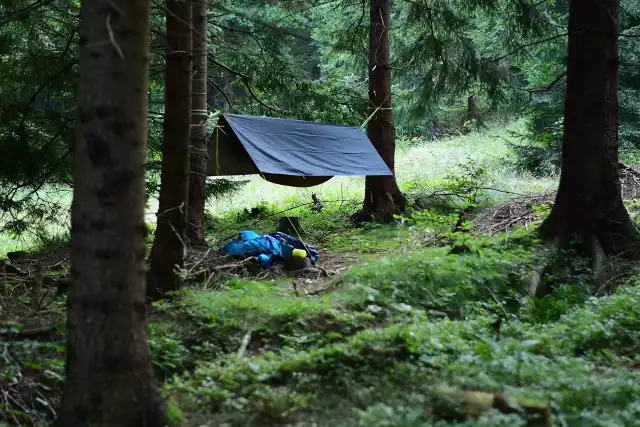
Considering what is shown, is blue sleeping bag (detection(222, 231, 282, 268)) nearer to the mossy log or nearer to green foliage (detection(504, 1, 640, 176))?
the mossy log

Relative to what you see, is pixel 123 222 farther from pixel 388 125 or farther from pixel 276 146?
pixel 388 125

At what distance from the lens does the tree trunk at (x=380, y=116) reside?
952cm

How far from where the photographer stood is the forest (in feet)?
8.73

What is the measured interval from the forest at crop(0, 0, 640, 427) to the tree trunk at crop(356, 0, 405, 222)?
0.03 m

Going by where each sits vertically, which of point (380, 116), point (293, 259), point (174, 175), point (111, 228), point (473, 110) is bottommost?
point (293, 259)

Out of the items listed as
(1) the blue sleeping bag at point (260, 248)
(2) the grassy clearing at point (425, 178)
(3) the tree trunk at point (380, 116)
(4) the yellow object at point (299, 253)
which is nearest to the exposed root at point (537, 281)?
(4) the yellow object at point (299, 253)

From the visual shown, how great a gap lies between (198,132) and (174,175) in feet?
6.50

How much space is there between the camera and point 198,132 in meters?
6.50

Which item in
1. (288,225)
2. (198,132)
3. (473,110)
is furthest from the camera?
(473,110)

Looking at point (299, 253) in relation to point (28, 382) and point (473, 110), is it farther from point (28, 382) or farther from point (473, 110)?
point (473, 110)

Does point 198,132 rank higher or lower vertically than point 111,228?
higher

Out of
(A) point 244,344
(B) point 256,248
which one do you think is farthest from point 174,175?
(B) point 256,248

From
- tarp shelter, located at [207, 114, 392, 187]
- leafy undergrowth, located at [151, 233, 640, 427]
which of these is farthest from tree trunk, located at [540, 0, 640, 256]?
tarp shelter, located at [207, 114, 392, 187]

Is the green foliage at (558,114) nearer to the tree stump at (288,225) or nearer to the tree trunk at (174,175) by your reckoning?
the tree stump at (288,225)
